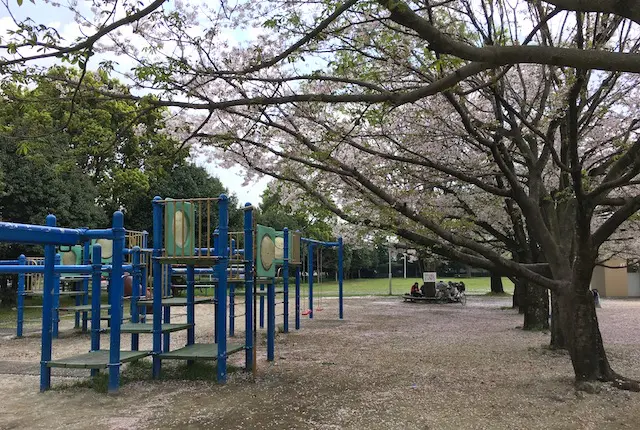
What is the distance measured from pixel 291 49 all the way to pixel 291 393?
12.8 ft

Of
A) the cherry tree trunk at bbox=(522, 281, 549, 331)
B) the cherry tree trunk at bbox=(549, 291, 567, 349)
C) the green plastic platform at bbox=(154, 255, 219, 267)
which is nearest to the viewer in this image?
the green plastic platform at bbox=(154, 255, 219, 267)

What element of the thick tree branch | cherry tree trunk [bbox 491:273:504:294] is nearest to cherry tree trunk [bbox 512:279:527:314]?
cherry tree trunk [bbox 491:273:504:294]

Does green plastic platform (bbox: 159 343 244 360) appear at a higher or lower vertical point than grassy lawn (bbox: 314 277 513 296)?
higher

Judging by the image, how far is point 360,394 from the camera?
634 cm

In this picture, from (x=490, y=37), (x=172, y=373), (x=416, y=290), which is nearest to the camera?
(x=490, y=37)

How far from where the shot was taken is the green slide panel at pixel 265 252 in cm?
813

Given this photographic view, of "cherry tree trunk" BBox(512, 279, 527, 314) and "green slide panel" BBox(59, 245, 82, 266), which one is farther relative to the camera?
"cherry tree trunk" BBox(512, 279, 527, 314)

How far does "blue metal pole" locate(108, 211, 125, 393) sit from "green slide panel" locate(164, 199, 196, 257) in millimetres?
624

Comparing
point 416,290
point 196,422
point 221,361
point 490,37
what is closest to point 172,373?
point 221,361

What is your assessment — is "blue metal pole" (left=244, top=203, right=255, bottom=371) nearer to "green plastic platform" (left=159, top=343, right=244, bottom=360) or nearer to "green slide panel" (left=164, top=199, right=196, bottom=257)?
"green plastic platform" (left=159, top=343, right=244, bottom=360)

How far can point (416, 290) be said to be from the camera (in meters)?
24.4

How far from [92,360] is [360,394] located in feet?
10.8

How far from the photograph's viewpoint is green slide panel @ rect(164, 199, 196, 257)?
23.4 ft

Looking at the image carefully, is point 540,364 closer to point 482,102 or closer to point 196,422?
point 482,102
